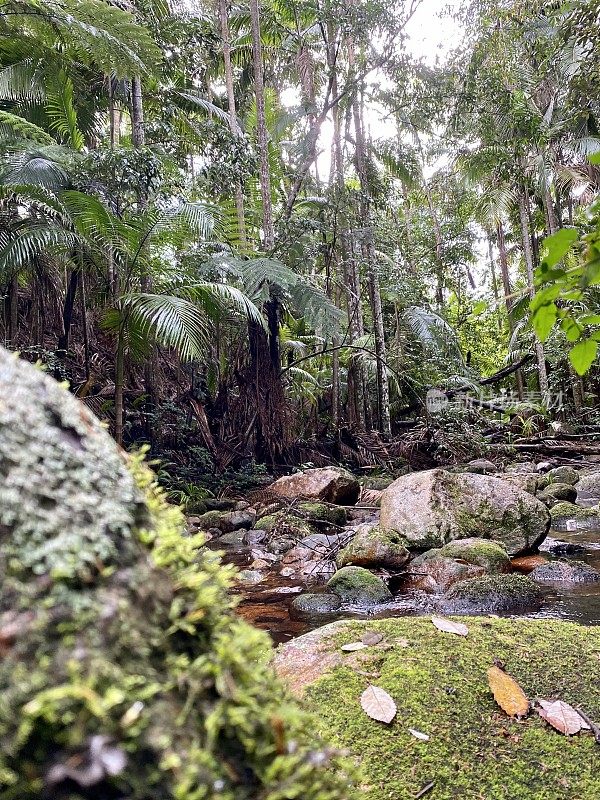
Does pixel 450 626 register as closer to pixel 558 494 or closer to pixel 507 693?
pixel 507 693

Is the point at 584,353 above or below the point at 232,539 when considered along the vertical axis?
above

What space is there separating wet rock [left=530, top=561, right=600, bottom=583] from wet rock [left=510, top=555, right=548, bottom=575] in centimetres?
15

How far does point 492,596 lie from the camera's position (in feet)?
12.2

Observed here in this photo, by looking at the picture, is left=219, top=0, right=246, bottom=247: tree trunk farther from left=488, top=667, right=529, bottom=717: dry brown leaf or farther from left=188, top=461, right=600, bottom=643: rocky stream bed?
left=488, top=667, right=529, bottom=717: dry brown leaf

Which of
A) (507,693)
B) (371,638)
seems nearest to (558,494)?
(371,638)

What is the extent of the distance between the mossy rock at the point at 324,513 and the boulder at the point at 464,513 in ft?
4.17

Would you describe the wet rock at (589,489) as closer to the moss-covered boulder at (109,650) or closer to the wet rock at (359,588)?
the wet rock at (359,588)

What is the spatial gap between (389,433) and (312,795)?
11.3 metres

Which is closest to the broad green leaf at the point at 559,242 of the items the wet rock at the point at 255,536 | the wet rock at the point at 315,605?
the wet rock at the point at 315,605

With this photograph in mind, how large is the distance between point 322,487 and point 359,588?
3.42m

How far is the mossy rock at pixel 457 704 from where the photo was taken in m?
1.41

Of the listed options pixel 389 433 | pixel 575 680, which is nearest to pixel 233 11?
pixel 389 433

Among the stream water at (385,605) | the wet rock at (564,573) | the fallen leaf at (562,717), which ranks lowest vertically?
the stream water at (385,605)

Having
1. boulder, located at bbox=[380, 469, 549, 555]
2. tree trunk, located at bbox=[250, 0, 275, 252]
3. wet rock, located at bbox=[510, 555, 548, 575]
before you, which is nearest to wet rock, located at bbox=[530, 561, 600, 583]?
wet rock, located at bbox=[510, 555, 548, 575]
